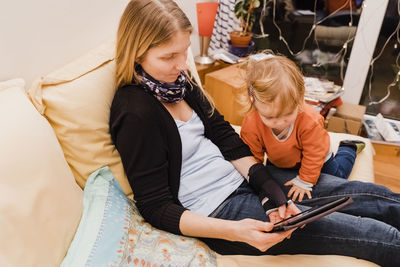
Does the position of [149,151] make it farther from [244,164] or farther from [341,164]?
[341,164]

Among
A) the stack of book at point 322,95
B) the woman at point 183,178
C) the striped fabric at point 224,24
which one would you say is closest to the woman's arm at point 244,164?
the woman at point 183,178

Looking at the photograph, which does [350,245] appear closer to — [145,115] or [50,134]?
[145,115]

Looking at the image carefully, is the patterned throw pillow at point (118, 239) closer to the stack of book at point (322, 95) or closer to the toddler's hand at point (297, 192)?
the toddler's hand at point (297, 192)

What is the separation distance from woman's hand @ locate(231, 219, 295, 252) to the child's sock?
739mm

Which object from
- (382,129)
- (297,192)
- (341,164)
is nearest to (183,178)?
(297,192)

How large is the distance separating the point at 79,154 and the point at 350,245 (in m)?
0.91

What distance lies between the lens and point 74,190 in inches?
37.1

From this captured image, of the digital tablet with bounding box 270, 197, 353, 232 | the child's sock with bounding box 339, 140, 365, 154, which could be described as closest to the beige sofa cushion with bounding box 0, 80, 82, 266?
the digital tablet with bounding box 270, 197, 353, 232

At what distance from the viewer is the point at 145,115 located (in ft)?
3.24

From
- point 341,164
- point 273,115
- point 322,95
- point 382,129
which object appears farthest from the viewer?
point 382,129

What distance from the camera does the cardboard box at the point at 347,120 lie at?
222cm

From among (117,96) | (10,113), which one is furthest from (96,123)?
(10,113)

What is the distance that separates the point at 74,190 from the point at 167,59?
49 cm

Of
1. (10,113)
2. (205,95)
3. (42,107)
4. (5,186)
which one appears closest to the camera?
(5,186)
